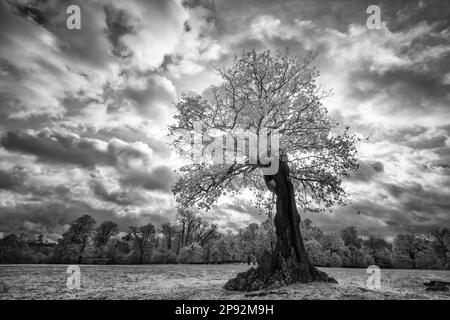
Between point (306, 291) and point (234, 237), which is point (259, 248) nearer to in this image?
point (234, 237)

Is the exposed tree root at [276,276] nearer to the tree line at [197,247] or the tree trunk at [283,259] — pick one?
the tree trunk at [283,259]

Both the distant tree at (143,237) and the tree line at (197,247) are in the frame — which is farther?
the distant tree at (143,237)

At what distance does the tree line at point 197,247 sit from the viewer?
2414 inches

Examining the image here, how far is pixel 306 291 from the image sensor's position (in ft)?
38.7

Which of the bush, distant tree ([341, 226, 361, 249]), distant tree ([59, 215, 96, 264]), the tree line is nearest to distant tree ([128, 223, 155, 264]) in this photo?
the tree line

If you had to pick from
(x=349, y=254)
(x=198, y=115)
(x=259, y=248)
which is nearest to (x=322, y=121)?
(x=198, y=115)

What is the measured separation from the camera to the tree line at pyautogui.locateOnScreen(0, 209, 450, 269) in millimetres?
61312

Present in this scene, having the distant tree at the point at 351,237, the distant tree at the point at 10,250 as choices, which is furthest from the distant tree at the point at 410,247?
the distant tree at the point at 10,250

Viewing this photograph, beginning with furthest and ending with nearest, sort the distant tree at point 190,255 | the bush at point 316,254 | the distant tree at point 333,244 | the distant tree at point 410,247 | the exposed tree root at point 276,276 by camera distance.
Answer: the distant tree at point 333,244
the distant tree at point 190,255
the distant tree at point 410,247
the bush at point 316,254
the exposed tree root at point 276,276

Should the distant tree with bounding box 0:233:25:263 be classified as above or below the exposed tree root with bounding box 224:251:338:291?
below

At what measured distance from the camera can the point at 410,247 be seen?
74688mm

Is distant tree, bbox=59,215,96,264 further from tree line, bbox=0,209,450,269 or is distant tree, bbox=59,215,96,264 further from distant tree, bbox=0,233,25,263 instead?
distant tree, bbox=0,233,25,263

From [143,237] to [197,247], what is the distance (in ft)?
56.1
